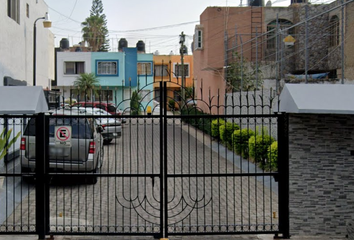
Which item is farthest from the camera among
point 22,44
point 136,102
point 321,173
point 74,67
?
point 74,67

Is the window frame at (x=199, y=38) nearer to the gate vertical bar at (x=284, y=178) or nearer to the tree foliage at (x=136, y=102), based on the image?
the tree foliage at (x=136, y=102)

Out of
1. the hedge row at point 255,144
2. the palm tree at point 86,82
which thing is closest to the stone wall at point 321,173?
the hedge row at point 255,144

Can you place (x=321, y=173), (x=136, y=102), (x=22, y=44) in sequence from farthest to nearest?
1. (x=22, y=44)
2. (x=136, y=102)
3. (x=321, y=173)

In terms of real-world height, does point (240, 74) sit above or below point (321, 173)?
above

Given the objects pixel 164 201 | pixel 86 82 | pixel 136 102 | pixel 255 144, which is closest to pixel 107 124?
pixel 136 102

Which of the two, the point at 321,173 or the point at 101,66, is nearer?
the point at 321,173

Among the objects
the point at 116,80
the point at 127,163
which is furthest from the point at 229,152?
the point at 116,80

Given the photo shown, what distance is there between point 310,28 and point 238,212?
1532 cm

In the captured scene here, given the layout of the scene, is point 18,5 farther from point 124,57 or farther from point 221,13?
point 124,57

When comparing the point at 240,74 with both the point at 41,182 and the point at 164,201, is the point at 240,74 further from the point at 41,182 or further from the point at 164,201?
the point at 41,182

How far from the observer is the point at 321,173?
22.5 ft

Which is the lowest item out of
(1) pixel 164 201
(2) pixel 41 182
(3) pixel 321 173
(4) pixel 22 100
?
(1) pixel 164 201

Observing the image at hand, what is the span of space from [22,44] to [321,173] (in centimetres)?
1251

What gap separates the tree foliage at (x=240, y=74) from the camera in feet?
68.0
